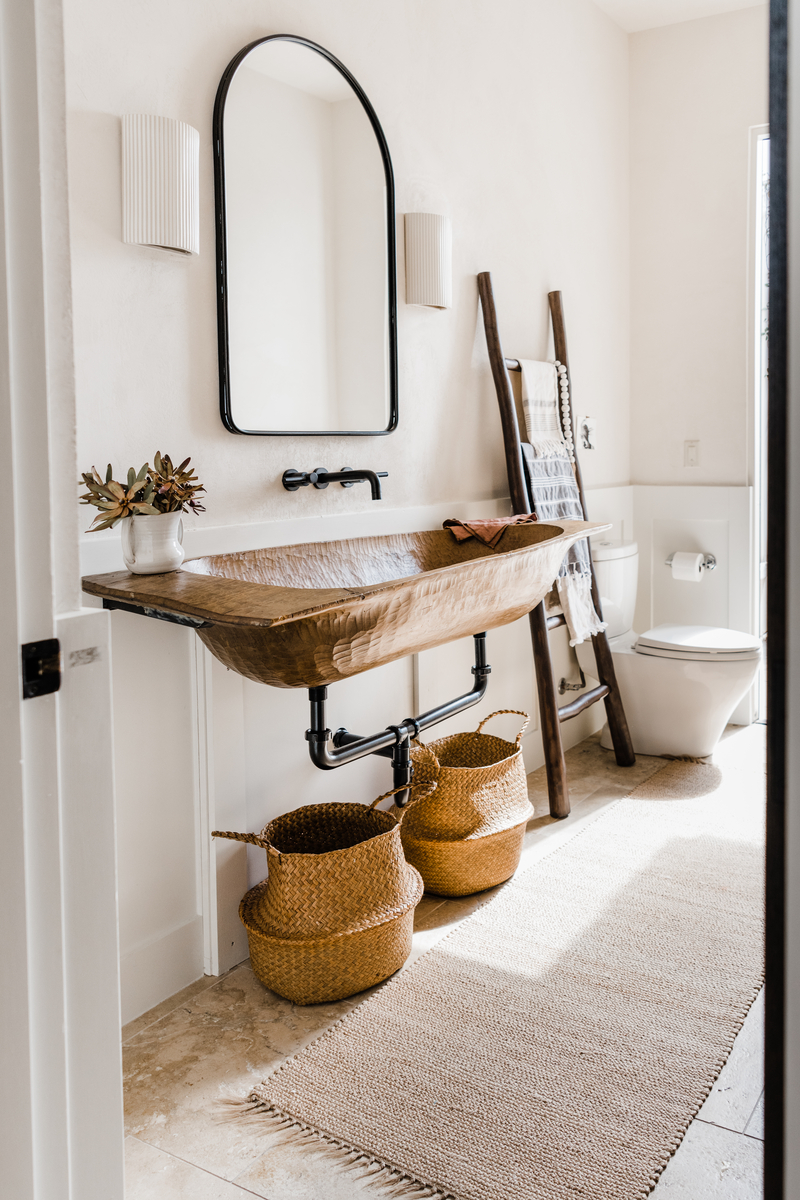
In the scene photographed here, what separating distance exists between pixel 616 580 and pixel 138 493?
7.28ft

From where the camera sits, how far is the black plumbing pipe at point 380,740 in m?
1.84

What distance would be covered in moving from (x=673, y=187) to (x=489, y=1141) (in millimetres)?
3439

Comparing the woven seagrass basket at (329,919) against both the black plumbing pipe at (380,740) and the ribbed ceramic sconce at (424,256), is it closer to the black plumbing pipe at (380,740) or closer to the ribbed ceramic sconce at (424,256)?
the black plumbing pipe at (380,740)

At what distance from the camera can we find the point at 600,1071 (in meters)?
1.58

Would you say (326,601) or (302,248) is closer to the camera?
(326,601)

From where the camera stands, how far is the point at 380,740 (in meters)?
1.97

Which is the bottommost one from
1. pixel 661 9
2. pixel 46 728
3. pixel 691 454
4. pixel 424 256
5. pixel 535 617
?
pixel 535 617

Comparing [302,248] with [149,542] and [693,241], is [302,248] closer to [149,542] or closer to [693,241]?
[149,542]

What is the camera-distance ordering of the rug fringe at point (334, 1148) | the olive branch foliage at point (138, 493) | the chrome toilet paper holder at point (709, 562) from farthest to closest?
1. the chrome toilet paper holder at point (709, 562)
2. the olive branch foliage at point (138, 493)
3. the rug fringe at point (334, 1148)

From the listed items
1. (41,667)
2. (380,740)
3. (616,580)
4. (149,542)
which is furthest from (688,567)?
(41,667)

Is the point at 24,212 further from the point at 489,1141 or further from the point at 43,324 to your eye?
the point at 489,1141

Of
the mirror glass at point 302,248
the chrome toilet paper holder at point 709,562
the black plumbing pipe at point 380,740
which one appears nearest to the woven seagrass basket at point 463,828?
the black plumbing pipe at point 380,740

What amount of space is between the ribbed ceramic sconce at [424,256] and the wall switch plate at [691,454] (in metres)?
1.67

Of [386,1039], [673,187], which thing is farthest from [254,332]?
[673,187]
